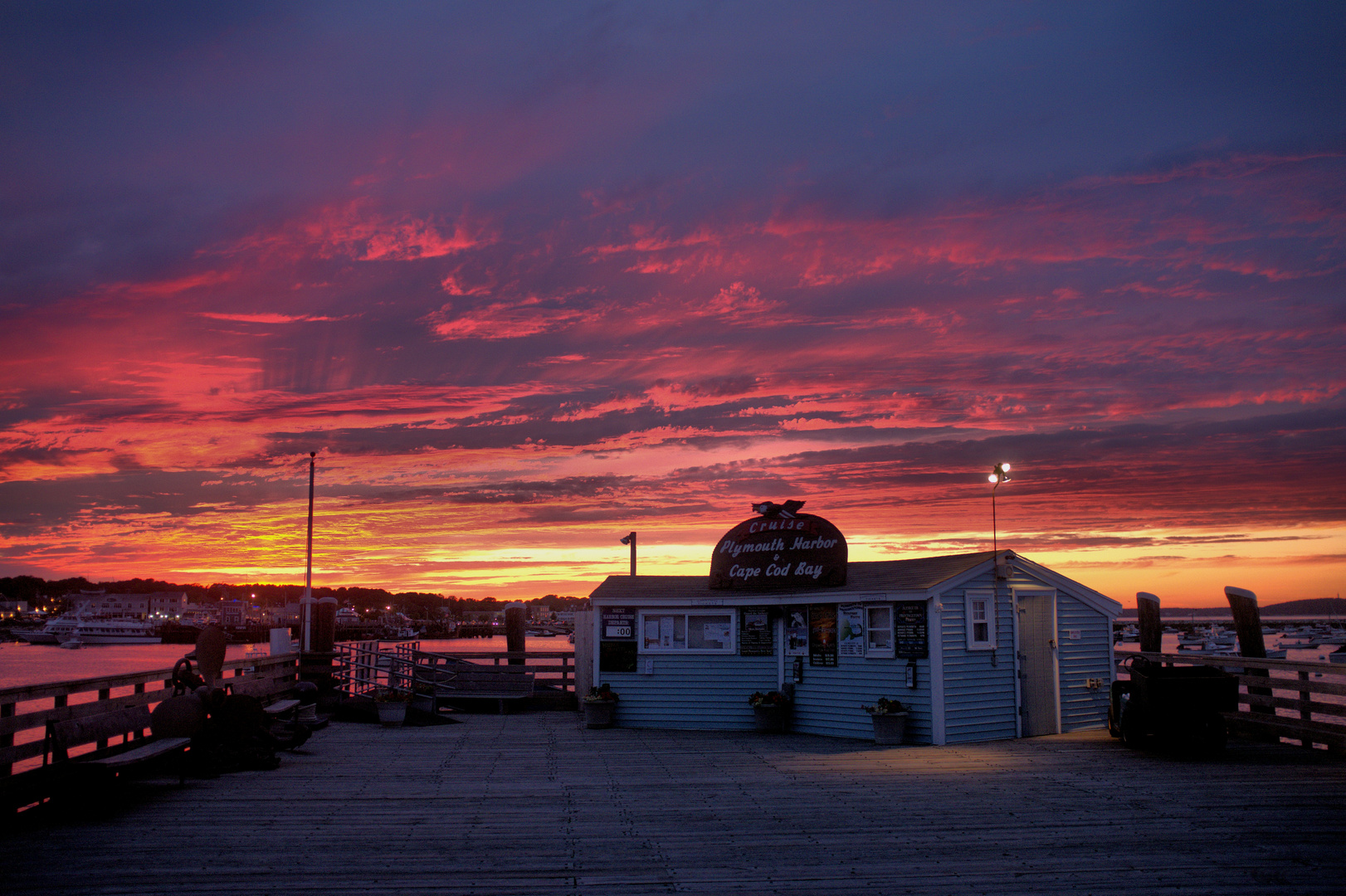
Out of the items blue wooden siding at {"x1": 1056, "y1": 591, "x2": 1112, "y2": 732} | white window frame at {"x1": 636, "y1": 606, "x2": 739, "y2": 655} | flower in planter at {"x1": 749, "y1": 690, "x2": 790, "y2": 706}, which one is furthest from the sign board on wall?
blue wooden siding at {"x1": 1056, "y1": 591, "x2": 1112, "y2": 732}

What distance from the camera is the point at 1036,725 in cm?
1681

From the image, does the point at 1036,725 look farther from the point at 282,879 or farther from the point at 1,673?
the point at 1,673

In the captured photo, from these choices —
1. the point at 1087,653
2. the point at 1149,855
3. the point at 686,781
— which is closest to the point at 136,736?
the point at 686,781

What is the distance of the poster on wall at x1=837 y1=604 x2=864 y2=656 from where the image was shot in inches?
669

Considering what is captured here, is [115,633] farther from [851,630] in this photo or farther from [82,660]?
[851,630]

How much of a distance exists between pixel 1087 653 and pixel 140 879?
16.1 m

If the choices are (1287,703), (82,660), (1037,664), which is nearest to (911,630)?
(1037,664)

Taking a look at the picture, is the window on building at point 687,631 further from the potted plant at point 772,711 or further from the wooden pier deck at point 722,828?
the wooden pier deck at point 722,828

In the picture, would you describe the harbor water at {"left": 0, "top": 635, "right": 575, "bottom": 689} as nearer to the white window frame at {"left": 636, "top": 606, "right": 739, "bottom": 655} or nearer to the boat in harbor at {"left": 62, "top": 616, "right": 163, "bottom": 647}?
the boat in harbor at {"left": 62, "top": 616, "right": 163, "bottom": 647}

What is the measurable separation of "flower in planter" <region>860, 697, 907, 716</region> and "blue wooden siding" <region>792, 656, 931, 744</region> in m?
0.25

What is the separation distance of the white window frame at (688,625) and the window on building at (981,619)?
4760 mm

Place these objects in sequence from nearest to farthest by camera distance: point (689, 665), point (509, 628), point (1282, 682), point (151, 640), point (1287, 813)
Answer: point (1287, 813) < point (1282, 682) < point (689, 665) < point (509, 628) < point (151, 640)

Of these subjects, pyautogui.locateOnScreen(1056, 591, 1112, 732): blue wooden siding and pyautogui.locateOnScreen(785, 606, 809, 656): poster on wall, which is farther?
pyautogui.locateOnScreen(785, 606, 809, 656): poster on wall

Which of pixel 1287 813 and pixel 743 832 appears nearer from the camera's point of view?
pixel 743 832
